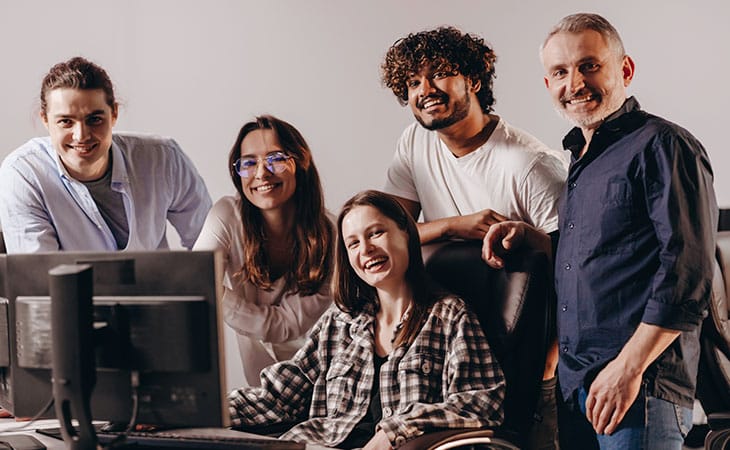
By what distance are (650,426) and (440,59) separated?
1.37m

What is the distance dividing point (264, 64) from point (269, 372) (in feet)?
6.71

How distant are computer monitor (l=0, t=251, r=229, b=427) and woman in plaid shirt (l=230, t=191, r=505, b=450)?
75 centimetres

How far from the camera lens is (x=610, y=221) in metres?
2.15

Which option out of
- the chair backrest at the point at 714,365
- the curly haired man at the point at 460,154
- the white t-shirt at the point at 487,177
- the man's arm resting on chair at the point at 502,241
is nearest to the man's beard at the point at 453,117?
the curly haired man at the point at 460,154

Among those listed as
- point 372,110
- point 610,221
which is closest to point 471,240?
point 610,221

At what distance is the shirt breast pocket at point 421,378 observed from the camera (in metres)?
2.38

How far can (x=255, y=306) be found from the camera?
2.86 meters

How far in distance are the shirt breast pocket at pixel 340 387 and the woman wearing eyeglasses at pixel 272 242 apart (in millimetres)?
357

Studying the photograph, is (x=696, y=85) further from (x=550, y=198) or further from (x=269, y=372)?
(x=269, y=372)

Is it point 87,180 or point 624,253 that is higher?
point 87,180

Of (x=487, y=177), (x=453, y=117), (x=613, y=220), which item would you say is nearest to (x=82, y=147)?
(x=453, y=117)

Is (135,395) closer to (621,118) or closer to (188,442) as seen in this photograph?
(188,442)

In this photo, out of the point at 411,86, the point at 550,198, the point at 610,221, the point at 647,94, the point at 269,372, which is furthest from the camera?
the point at 647,94

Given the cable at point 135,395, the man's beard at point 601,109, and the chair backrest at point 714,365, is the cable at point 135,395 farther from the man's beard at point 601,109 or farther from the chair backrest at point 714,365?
the chair backrest at point 714,365
